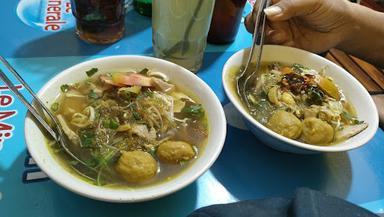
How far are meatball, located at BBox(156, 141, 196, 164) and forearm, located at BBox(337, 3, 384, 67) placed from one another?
33.0 inches

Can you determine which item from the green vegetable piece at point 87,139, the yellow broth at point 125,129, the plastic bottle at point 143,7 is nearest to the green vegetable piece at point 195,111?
the yellow broth at point 125,129

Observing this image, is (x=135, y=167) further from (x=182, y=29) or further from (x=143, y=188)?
(x=182, y=29)

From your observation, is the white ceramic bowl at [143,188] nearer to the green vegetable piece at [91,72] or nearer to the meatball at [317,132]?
the green vegetable piece at [91,72]

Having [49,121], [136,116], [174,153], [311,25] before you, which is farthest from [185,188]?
[311,25]

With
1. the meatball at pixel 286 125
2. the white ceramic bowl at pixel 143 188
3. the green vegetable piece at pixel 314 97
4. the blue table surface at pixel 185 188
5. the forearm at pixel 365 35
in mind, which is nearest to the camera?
the white ceramic bowl at pixel 143 188

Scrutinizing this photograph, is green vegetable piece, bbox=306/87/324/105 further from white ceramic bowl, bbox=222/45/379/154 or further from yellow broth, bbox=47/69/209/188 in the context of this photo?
yellow broth, bbox=47/69/209/188

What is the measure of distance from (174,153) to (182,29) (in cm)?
45

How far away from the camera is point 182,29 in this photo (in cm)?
102

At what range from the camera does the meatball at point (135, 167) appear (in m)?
0.65

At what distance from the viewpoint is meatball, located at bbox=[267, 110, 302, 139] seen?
80cm

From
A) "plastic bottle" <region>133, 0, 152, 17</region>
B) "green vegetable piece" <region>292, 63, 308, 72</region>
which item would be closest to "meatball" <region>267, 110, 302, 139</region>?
"green vegetable piece" <region>292, 63, 308, 72</region>

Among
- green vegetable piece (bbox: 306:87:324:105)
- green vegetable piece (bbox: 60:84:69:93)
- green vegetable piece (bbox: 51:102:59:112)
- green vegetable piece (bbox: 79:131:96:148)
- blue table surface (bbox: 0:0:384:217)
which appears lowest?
blue table surface (bbox: 0:0:384:217)

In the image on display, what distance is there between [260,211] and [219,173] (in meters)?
0.20

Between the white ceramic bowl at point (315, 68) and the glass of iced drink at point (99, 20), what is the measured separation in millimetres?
403
